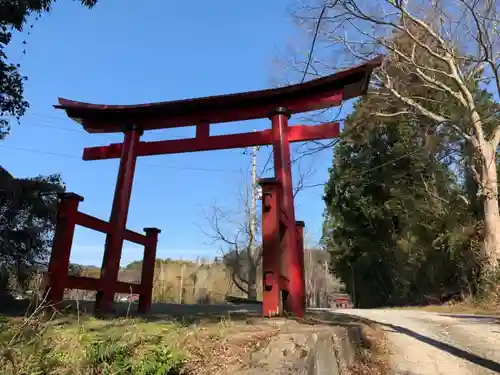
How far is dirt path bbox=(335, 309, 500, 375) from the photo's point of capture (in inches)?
156

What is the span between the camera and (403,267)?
1625 cm

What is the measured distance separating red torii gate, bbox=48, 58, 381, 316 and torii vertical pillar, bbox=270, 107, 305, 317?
0.01 m

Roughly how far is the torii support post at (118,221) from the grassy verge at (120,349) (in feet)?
7.89

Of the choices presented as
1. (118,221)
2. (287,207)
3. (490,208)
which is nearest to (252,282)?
(490,208)

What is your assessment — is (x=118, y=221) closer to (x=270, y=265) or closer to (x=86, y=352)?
(x=270, y=265)

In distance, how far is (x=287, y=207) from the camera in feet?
18.0

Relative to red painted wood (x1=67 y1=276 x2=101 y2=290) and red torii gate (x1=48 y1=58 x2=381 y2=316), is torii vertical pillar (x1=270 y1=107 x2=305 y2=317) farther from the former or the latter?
red painted wood (x1=67 y1=276 x2=101 y2=290)

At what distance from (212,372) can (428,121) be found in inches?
490

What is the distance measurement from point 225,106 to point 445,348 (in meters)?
4.35

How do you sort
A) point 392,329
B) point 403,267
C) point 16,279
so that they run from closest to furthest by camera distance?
point 392,329
point 16,279
point 403,267

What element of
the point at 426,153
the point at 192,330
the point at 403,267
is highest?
the point at 426,153

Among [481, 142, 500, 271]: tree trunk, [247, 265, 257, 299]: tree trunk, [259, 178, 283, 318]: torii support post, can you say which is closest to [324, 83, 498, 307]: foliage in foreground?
[481, 142, 500, 271]: tree trunk

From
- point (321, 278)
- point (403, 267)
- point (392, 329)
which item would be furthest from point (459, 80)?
point (321, 278)

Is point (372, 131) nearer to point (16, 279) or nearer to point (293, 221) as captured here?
point (293, 221)
